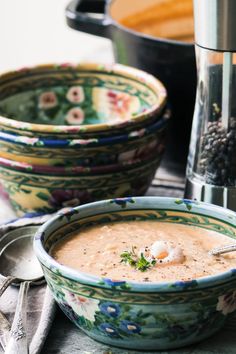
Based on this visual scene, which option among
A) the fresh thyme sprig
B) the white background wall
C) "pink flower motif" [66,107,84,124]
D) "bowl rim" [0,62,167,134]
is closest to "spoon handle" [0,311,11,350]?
the fresh thyme sprig

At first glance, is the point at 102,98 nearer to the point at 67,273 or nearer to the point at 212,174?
the point at 212,174

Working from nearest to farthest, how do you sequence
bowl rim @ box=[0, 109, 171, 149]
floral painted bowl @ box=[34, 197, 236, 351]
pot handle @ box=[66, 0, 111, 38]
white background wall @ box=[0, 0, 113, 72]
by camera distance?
floral painted bowl @ box=[34, 197, 236, 351] < bowl rim @ box=[0, 109, 171, 149] < pot handle @ box=[66, 0, 111, 38] < white background wall @ box=[0, 0, 113, 72]

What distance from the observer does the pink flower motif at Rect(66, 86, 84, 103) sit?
134cm

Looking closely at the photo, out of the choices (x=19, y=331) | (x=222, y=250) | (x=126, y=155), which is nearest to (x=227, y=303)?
(x=222, y=250)

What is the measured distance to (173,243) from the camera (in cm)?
96

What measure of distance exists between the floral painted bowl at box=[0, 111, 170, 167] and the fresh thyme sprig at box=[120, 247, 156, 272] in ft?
0.72

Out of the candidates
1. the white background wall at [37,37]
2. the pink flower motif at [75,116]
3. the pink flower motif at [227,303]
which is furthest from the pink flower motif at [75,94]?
the white background wall at [37,37]

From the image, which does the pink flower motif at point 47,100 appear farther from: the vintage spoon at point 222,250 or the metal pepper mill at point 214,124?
the vintage spoon at point 222,250

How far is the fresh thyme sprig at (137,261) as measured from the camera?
90 centimetres

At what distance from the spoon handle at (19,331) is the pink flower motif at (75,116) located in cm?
40

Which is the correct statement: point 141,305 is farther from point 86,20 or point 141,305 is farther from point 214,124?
point 86,20

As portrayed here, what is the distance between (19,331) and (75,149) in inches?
11.0

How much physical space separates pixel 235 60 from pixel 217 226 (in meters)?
0.20

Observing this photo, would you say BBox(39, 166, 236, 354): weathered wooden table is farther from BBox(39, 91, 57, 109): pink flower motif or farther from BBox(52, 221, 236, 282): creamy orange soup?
BBox(39, 91, 57, 109): pink flower motif
